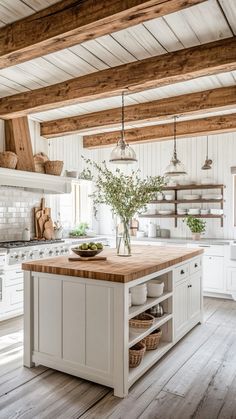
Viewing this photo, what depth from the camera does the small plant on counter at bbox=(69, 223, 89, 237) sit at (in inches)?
249

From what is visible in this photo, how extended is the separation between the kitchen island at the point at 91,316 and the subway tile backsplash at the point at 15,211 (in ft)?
7.48

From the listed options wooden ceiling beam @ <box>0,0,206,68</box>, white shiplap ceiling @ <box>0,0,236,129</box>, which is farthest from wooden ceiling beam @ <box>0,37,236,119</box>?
wooden ceiling beam @ <box>0,0,206,68</box>

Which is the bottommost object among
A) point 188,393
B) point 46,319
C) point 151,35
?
point 188,393

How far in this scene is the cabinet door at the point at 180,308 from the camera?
346 centimetres

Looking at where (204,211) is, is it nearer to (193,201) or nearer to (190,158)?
(193,201)

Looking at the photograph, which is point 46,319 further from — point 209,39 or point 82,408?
point 209,39

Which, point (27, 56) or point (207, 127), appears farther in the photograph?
point (207, 127)

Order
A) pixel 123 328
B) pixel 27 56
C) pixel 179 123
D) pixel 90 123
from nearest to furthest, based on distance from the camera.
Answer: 1. pixel 123 328
2. pixel 27 56
3. pixel 90 123
4. pixel 179 123

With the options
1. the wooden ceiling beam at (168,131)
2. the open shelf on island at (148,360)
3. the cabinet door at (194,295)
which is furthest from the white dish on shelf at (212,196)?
the open shelf on island at (148,360)

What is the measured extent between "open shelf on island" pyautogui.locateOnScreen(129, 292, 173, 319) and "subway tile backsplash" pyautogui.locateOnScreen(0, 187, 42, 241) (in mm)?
2876

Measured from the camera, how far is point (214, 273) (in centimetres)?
548

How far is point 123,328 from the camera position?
8.23ft

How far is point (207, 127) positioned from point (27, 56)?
11.4 feet

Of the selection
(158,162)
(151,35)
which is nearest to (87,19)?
(151,35)
